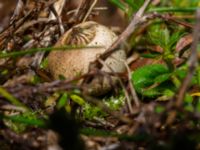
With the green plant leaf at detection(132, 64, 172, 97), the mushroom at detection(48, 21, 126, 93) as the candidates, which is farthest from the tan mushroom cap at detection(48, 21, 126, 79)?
the green plant leaf at detection(132, 64, 172, 97)

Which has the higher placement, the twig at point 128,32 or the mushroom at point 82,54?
the twig at point 128,32

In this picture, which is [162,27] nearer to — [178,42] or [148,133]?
[178,42]

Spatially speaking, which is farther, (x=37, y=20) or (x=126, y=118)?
(x=37, y=20)

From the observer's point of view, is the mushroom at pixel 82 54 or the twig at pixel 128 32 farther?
the mushroom at pixel 82 54

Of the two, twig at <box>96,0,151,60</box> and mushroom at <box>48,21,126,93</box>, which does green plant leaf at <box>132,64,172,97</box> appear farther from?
twig at <box>96,0,151,60</box>

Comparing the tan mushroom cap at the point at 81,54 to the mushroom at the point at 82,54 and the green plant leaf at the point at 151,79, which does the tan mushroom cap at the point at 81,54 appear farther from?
the green plant leaf at the point at 151,79

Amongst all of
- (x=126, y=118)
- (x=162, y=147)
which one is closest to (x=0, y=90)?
(x=126, y=118)

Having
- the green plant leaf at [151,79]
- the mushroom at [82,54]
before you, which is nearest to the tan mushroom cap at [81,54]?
the mushroom at [82,54]

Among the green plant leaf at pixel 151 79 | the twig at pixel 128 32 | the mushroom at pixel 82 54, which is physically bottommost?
the green plant leaf at pixel 151 79
